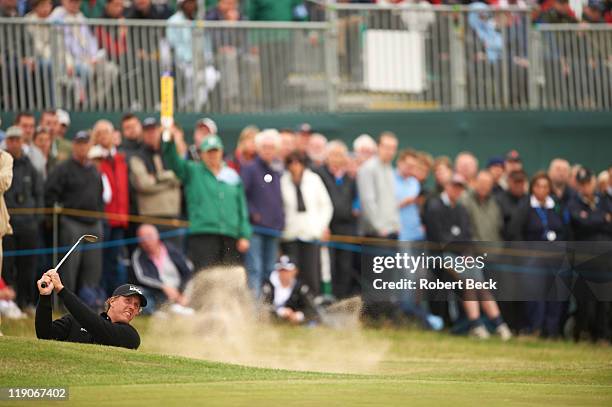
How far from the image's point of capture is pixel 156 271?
17.2 meters

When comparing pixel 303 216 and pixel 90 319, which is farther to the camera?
pixel 303 216

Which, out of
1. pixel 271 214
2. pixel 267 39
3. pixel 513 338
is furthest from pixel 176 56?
pixel 513 338

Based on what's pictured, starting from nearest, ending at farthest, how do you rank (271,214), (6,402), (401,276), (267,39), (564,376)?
(6,402) → (564,376) → (401,276) → (271,214) → (267,39)

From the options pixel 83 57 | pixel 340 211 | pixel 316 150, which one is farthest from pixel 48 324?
pixel 83 57

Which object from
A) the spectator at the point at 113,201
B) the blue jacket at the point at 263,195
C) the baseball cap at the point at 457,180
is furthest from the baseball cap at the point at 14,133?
the baseball cap at the point at 457,180

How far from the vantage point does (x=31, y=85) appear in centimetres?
1920

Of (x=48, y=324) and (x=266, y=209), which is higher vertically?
(x=266, y=209)

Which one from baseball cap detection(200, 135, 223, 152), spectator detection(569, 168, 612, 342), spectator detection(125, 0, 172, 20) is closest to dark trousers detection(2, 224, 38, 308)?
baseball cap detection(200, 135, 223, 152)

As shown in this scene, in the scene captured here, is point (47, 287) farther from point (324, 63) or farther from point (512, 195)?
point (324, 63)

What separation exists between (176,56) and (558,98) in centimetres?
675

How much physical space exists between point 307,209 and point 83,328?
21.3 ft

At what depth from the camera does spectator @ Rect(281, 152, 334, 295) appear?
1817 centimetres

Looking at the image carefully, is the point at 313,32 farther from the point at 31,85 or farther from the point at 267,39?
the point at 31,85

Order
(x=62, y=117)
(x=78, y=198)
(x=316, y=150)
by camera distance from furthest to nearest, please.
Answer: (x=316, y=150) < (x=62, y=117) < (x=78, y=198)
